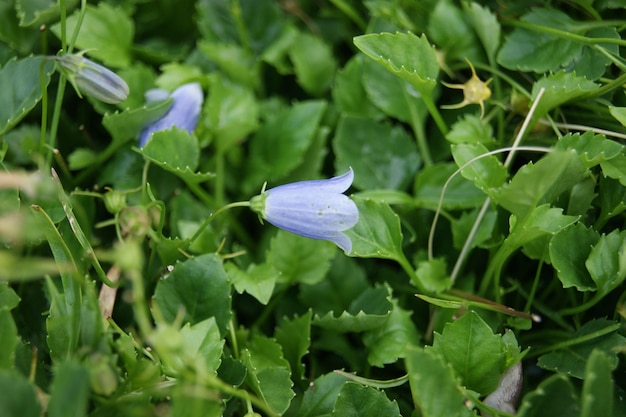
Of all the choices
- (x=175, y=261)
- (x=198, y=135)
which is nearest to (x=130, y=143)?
(x=198, y=135)

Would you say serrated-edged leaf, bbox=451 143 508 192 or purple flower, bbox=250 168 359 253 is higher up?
serrated-edged leaf, bbox=451 143 508 192

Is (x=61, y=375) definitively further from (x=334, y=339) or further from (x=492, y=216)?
(x=492, y=216)

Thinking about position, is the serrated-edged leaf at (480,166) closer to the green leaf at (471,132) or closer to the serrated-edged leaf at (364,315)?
the green leaf at (471,132)

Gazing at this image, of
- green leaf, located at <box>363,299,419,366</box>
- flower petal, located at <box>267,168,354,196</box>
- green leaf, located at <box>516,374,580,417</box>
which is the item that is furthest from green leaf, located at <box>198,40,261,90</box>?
green leaf, located at <box>516,374,580,417</box>

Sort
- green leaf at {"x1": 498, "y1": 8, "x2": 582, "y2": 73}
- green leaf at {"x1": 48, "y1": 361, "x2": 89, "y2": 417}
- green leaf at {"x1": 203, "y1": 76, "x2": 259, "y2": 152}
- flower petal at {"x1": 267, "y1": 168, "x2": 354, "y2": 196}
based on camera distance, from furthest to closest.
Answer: green leaf at {"x1": 203, "y1": 76, "x2": 259, "y2": 152} → green leaf at {"x1": 498, "y1": 8, "x2": 582, "y2": 73} → flower petal at {"x1": 267, "y1": 168, "x2": 354, "y2": 196} → green leaf at {"x1": 48, "y1": 361, "x2": 89, "y2": 417}

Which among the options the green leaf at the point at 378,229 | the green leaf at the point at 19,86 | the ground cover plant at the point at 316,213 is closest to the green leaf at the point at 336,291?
the ground cover plant at the point at 316,213

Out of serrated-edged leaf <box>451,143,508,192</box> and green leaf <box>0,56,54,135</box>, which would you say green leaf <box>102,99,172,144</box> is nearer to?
green leaf <box>0,56,54,135</box>
